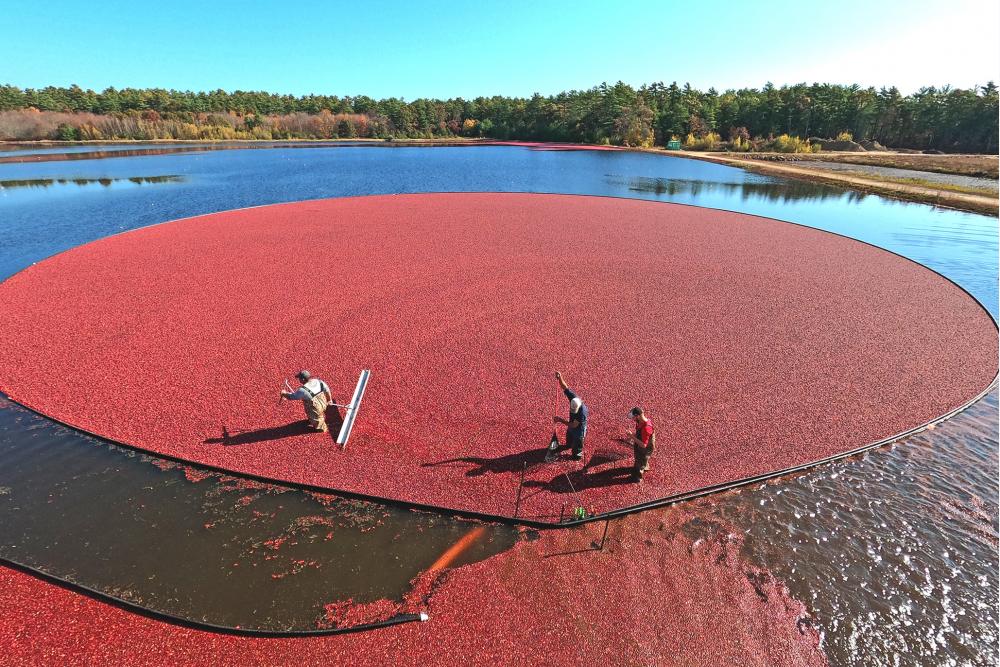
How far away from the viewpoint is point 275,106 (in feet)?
438

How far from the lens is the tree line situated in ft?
272

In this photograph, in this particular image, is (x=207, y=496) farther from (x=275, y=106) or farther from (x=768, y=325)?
(x=275, y=106)

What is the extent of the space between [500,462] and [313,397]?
146 inches

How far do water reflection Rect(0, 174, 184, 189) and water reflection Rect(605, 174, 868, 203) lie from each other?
42.7 meters

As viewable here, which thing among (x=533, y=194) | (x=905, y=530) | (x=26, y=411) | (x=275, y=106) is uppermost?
(x=275, y=106)

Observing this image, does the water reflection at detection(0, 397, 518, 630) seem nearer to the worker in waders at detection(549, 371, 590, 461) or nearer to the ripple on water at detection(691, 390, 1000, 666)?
the worker in waders at detection(549, 371, 590, 461)

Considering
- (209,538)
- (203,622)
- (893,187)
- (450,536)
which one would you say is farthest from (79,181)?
(893,187)

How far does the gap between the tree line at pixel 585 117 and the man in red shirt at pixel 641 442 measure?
87.6 metres

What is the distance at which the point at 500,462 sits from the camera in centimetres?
805

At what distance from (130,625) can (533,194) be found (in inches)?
1366

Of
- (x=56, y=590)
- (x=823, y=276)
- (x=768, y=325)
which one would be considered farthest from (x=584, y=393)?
(x=823, y=276)

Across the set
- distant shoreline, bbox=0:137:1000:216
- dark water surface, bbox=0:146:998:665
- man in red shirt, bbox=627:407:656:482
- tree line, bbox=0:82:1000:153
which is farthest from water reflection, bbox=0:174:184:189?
tree line, bbox=0:82:1000:153

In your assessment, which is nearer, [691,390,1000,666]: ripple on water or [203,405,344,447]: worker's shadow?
[691,390,1000,666]: ripple on water

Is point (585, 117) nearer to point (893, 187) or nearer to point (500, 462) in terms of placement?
point (893, 187)
